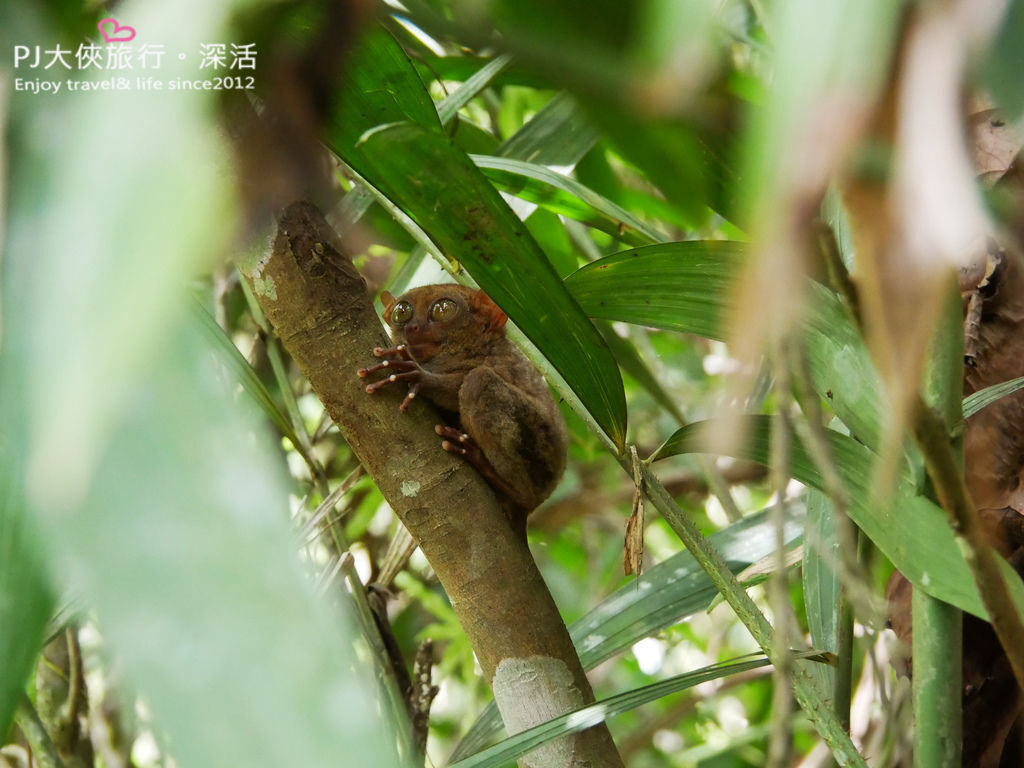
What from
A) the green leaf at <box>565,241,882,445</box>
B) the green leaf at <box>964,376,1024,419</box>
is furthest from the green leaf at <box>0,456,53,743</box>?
the green leaf at <box>964,376,1024,419</box>

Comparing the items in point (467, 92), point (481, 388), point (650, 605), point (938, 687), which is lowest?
point (938, 687)

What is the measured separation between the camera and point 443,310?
3.36 m

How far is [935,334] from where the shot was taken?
1176 millimetres

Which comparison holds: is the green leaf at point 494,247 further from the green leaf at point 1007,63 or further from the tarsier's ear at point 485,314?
the tarsier's ear at point 485,314

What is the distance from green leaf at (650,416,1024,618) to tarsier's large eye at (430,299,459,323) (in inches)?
77.4

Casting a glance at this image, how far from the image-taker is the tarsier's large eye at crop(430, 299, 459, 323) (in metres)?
3.35

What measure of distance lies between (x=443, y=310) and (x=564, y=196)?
1245mm

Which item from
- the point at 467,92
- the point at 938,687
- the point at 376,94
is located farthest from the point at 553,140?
the point at 938,687

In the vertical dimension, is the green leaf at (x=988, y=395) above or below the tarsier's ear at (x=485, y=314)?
below

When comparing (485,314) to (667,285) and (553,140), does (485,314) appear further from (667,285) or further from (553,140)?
(667,285)

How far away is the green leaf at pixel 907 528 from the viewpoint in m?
1.20

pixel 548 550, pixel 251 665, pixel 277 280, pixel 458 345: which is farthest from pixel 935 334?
pixel 548 550

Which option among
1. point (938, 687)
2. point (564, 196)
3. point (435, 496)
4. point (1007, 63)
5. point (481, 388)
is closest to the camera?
point (1007, 63)

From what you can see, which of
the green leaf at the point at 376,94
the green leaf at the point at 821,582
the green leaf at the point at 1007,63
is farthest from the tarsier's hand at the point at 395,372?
the green leaf at the point at 1007,63
